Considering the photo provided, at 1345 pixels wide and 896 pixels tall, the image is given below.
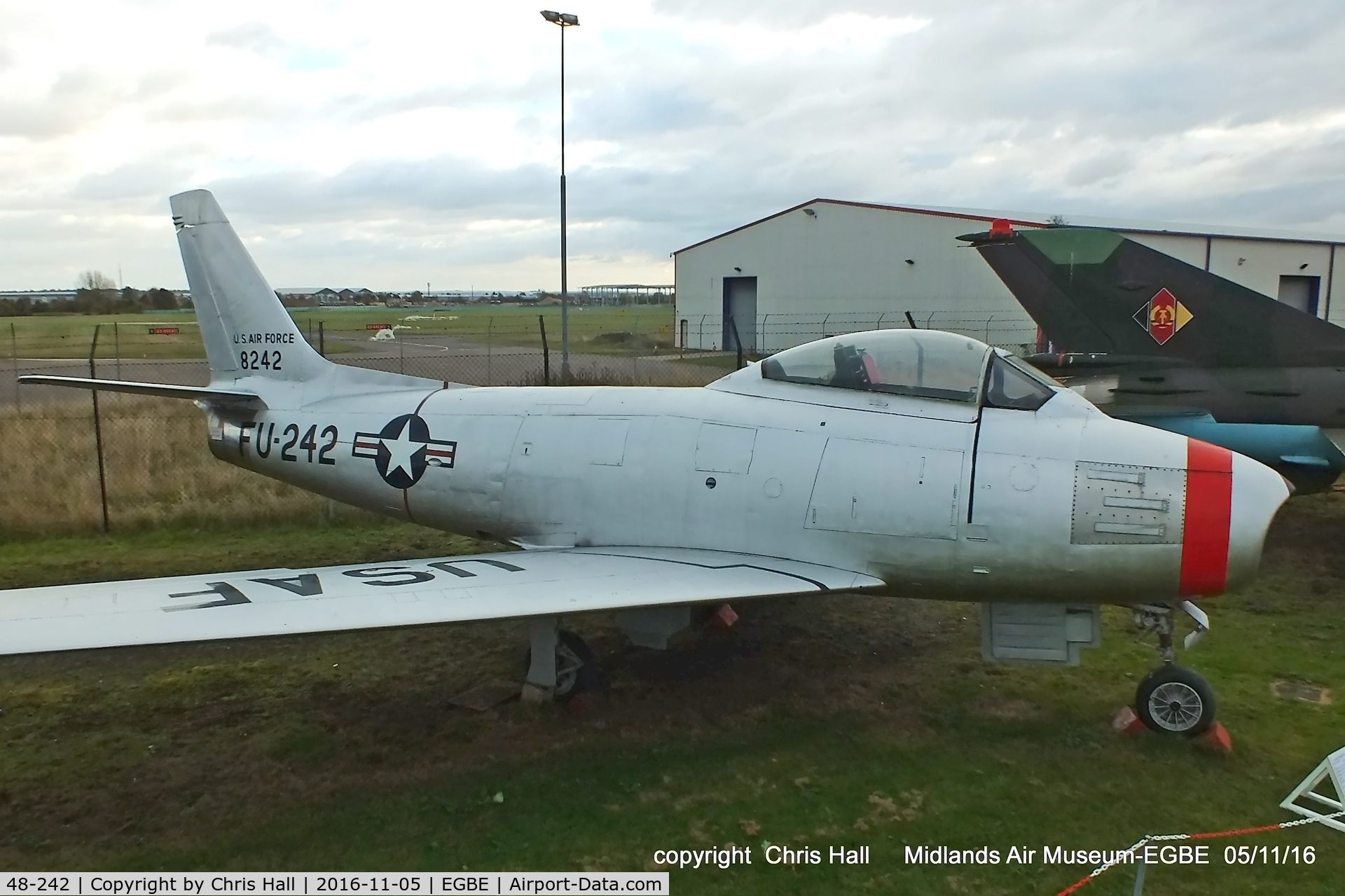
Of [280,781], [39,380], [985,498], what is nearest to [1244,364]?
[985,498]

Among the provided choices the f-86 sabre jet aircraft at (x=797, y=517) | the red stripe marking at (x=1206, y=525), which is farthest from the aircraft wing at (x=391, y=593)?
the red stripe marking at (x=1206, y=525)

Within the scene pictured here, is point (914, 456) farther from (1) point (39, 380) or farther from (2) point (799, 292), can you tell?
(2) point (799, 292)

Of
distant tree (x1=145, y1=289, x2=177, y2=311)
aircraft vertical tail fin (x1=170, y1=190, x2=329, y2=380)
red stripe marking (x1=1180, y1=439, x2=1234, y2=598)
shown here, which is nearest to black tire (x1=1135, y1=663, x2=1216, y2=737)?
red stripe marking (x1=1180, y1=439, x2=1234, y2=598)

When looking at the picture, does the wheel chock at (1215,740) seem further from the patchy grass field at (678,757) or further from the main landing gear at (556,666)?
the main landing gear at (556,666)

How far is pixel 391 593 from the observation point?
5.23 metres

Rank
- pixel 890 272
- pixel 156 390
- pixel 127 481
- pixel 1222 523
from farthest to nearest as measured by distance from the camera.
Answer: pixel 890 272
pixel 127 481
pixel 156 390
pixel 1222 523

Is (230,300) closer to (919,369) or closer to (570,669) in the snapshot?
(570,669)

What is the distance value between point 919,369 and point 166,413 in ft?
56.5

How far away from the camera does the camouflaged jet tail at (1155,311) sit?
10.7m

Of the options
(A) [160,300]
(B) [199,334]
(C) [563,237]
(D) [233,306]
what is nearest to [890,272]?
(C) [563,237]

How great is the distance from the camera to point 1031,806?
190 inches

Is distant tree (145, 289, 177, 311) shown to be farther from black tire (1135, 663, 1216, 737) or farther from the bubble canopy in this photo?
black tire (1135, 663, 1216, 737)

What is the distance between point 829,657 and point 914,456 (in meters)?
2.34

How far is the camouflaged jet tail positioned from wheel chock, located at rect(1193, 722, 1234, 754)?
661 centimetres
